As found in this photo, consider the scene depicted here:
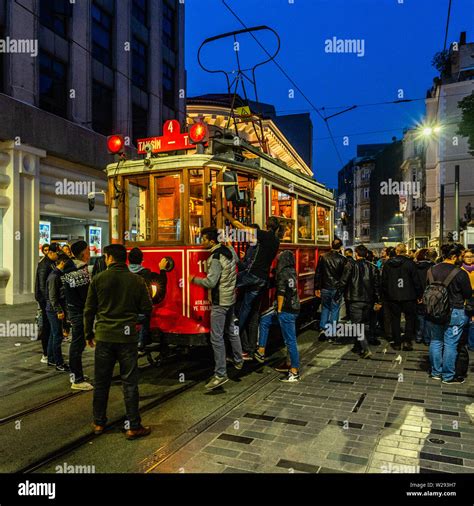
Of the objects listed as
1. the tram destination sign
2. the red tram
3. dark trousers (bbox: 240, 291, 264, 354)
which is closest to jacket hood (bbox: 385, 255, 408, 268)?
the red tram

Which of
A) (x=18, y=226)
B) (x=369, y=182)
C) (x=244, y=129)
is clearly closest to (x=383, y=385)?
(x=18, y=226)

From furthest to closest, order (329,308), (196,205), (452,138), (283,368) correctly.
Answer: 1. (452,138)
2. (329,308)
3. (283,368)
4. (196,205)

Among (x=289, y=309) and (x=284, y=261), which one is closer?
(x=289, y=309)

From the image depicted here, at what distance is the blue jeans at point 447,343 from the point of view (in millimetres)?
5860

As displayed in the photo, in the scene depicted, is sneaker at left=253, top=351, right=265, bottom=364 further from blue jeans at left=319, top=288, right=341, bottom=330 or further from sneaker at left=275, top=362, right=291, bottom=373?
blue jeans at left=319, top=288, right=341, bottom=330

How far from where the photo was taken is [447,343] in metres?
5.95

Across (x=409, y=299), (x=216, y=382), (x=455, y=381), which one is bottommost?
(x=455, y=381)

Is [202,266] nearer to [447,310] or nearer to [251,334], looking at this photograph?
[251,334]

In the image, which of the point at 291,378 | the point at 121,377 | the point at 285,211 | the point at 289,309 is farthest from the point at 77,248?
the point at 285,211

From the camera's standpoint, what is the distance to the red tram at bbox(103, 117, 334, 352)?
19.9 feet

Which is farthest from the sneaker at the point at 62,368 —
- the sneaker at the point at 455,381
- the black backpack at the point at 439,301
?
the sneaker at the point at 455,381

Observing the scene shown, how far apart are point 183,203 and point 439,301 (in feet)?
12.2

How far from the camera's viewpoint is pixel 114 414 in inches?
193
